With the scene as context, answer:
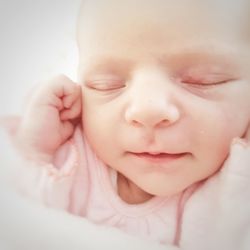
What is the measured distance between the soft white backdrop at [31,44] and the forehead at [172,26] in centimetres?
15

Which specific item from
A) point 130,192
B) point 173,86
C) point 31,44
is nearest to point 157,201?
point 130,192

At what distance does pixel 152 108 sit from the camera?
65 centimetres

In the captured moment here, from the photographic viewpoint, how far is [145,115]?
65cm

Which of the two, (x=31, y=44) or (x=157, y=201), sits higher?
(x=31, y=44)

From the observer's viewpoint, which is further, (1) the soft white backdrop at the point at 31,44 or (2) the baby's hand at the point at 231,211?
(1) the soft white backdrop at the point at 31,44

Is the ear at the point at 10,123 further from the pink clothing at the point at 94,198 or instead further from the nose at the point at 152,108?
the nose at the point at 152,108

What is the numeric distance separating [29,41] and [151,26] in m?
0.31

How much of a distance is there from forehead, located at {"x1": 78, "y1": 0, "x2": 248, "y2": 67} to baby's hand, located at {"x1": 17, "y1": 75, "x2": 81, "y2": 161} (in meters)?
0.09

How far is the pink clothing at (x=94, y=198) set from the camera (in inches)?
28.0

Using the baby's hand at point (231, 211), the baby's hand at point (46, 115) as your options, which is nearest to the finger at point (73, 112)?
the baby's hand at point (46, 115)

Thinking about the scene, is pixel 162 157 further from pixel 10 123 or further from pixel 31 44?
pixel 31 44

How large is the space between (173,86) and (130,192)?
0.17 metres

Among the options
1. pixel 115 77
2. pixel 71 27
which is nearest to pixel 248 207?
pixel 115 77

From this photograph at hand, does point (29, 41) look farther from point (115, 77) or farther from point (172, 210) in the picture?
point (172, 210)
